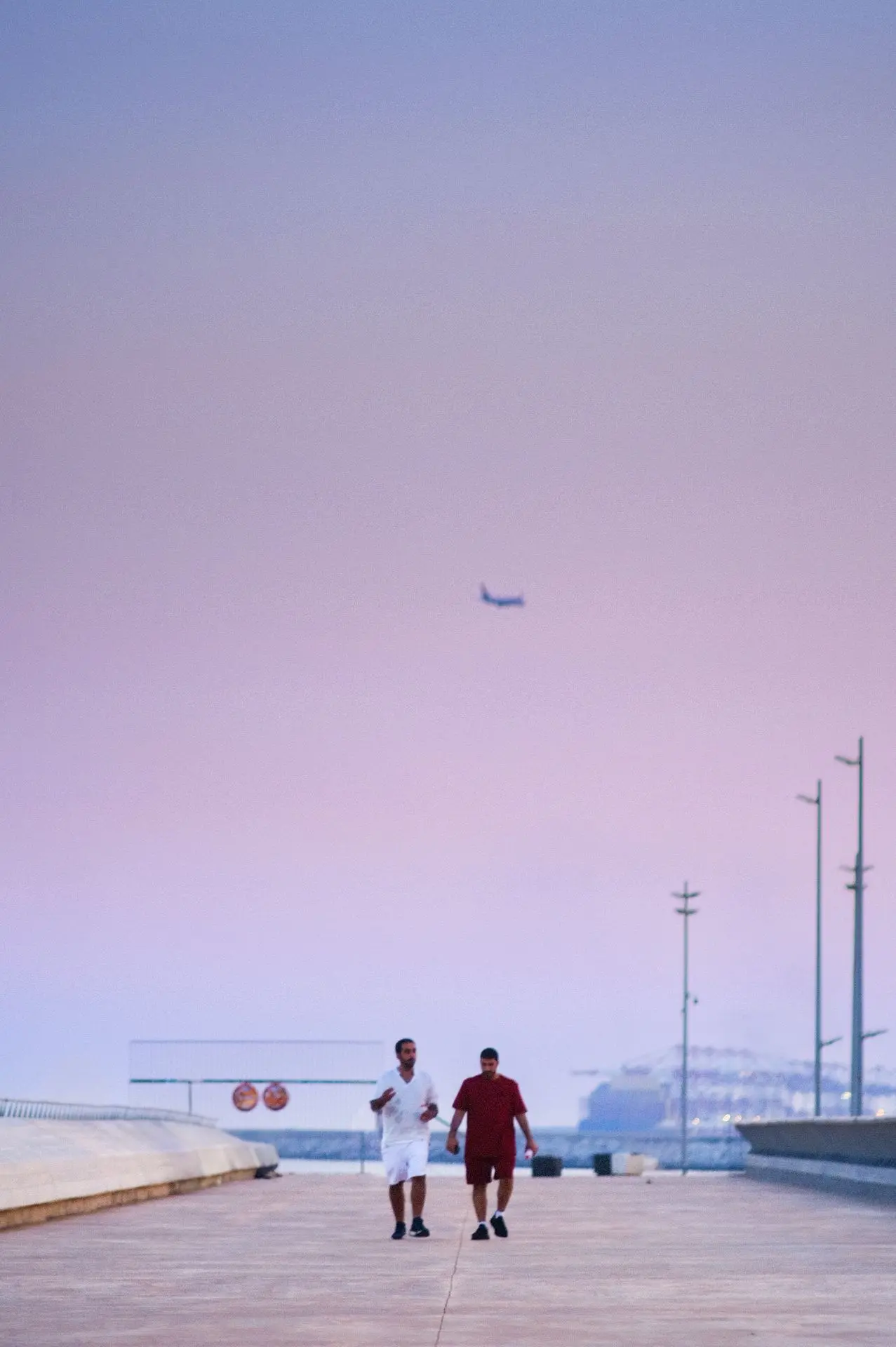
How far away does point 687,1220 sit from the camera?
27438 mm

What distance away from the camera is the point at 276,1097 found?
188ft

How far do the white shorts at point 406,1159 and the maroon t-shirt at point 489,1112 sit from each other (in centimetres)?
49

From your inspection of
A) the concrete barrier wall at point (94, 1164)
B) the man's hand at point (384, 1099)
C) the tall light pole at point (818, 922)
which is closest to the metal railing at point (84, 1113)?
the concrete barrier wall at point (94, 1164)

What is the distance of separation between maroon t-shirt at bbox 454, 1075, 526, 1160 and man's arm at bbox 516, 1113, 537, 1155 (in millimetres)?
85

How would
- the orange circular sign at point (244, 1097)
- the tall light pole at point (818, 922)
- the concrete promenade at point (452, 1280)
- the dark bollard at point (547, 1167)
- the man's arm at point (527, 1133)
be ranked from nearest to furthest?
the concrete promenade at point (452, 1280) → the man's arm at point (527, 1133) → the orange circular sign at point (244, 1097) → the dark bollard at point (547, 1167) → the tall light pole at point (818, 922)

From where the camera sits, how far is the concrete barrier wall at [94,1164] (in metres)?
24.8

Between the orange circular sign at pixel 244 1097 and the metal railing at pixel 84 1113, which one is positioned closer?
the metal railing at pixel 84 1113

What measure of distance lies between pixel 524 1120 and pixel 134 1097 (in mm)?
32899

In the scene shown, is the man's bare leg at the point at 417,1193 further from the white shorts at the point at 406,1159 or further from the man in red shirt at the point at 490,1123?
the man in red shirt at the point at 490,1123

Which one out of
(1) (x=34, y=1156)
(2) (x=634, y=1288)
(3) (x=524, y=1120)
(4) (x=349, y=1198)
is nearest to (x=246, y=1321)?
(2) (x=634, y=1288)

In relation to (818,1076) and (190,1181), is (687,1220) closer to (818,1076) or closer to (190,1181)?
(190,1181)

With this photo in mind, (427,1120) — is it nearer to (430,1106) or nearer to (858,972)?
(430,1106)

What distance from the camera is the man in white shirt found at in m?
24.5

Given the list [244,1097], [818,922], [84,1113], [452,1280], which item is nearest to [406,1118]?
[452,1280]
